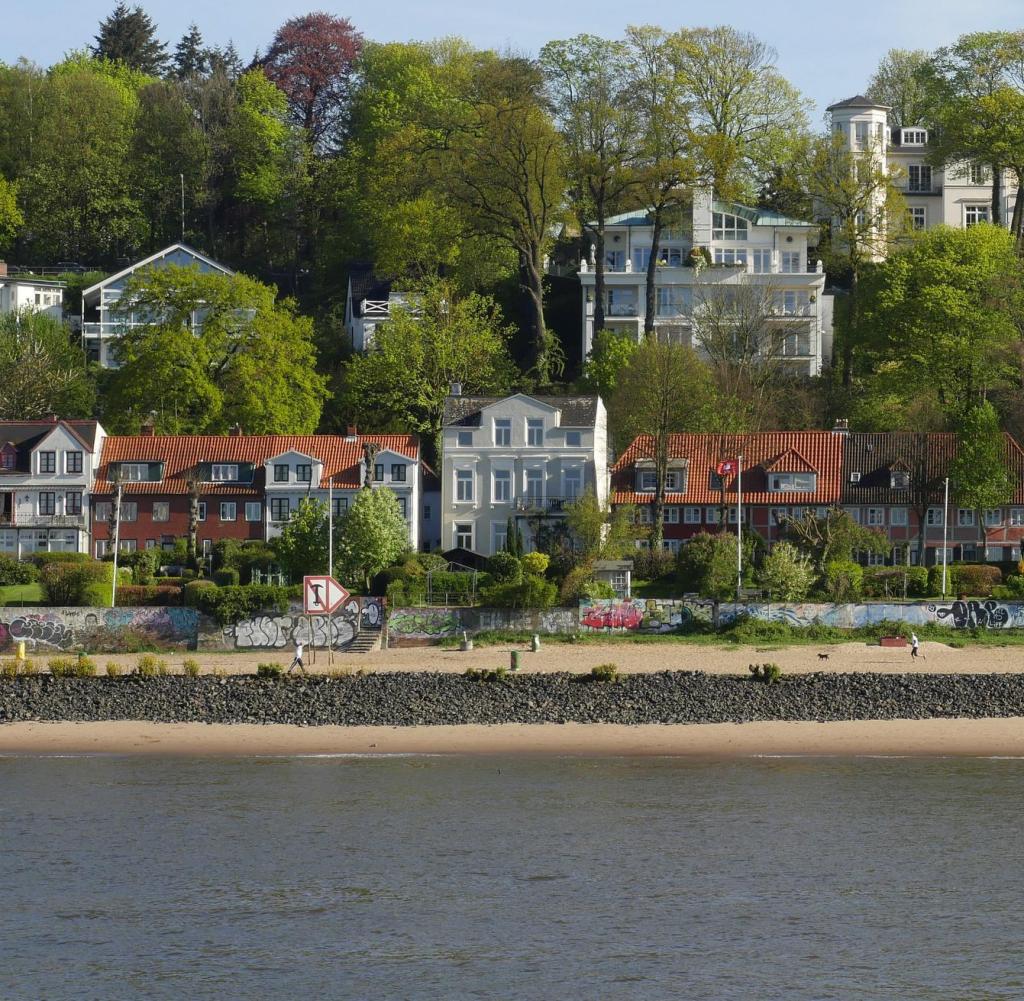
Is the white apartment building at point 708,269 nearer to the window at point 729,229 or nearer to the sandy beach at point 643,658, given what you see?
the window at point 729,229

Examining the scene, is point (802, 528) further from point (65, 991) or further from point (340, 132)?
point (340, 132)

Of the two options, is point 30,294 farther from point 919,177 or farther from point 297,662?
point 297,662

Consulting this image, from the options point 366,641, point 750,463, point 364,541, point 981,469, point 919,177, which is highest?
point 919,177

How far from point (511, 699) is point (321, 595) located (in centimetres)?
1145

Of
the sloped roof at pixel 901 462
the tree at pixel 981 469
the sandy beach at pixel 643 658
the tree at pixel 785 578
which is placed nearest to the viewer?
the sandy beach at pixel 643 658

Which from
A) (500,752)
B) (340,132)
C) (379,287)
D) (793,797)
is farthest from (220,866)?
(340,132)

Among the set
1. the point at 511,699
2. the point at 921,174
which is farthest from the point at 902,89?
the point at 511,699

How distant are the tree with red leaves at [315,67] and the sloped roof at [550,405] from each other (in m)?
51.1

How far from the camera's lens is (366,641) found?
68125 mm

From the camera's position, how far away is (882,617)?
69.2m

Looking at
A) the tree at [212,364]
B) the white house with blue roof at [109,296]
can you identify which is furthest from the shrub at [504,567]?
the white house with blue roof at [109,296]

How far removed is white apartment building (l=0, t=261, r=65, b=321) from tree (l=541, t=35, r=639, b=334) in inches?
1345

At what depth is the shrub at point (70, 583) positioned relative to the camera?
70812 mm

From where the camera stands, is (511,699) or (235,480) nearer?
(511,699)
